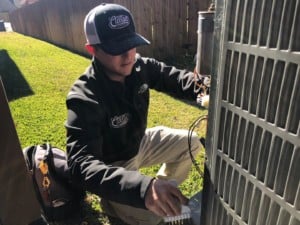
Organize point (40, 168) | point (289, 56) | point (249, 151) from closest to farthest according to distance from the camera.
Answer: point (289, 56) < point (249, 151) < point (40, 168)

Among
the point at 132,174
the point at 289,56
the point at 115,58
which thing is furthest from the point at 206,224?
the point at 115,58

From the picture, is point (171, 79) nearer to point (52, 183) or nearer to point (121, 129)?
point (121, 129)

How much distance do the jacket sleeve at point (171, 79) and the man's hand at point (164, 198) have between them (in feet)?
3.37

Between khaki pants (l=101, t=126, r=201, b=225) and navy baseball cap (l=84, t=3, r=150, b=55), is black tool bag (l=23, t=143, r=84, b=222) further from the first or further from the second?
navy baseball cap (l=84, t=3, r=150, b=55)

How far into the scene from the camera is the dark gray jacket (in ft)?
4.84

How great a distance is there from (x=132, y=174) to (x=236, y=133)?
0.54m

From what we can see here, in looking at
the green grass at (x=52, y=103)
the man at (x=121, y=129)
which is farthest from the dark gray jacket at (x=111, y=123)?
the green grass at (x=52, y=103)

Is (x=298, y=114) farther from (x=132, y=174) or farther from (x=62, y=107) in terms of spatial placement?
(x=62, y=107)

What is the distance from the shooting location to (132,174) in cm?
147

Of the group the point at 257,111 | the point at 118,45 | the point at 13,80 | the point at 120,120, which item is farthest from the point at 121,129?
the point at 13,80

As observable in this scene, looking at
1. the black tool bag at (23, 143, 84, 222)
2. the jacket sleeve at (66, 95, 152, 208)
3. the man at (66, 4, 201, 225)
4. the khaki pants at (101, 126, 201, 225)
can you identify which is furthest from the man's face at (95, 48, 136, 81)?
the black tool bag at (23, 143, 84, 222)

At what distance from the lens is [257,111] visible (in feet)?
3.35

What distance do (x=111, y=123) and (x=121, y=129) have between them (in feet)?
0.39

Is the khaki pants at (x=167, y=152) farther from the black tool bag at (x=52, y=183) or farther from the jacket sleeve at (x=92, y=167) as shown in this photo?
the jacket sleeve at (x=92, y=167)
